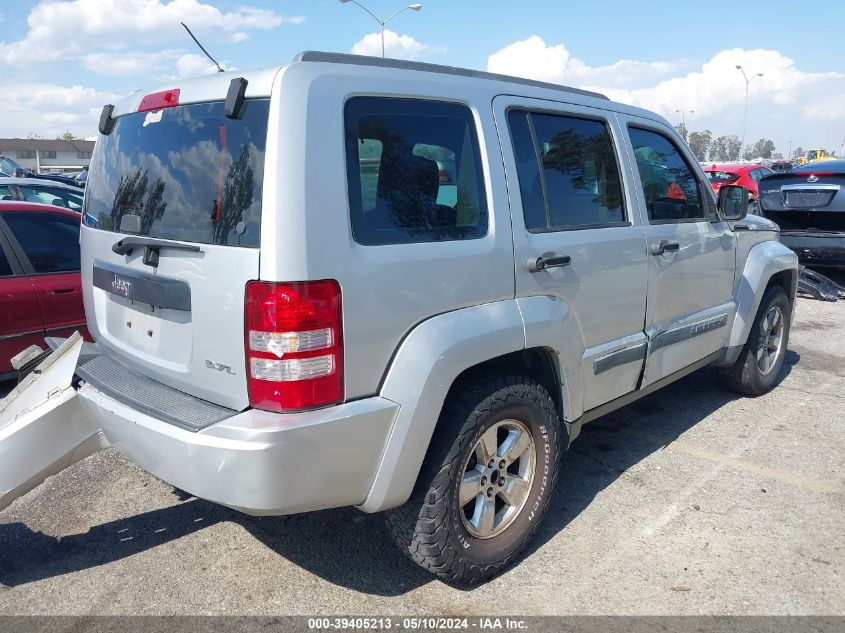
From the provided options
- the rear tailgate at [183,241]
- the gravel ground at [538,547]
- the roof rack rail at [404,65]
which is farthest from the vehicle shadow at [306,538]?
the roof rack rail at [404,65]

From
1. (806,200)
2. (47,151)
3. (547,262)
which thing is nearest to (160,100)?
→ (547,262)

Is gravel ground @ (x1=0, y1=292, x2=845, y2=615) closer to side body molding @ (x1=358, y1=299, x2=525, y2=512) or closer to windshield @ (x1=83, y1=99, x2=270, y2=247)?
side body molding @ (x1=358, y1=299, x2=525, y2=512)

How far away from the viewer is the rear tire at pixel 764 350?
4926 millimetres

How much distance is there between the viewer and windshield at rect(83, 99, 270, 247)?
2.31 metres

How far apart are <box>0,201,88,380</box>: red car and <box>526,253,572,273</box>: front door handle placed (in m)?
3.14

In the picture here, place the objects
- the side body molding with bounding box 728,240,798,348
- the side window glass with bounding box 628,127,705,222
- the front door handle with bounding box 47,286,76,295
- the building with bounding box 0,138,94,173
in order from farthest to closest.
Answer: the building with bounding box 0,138,94,173
the front door handle with bounding box 47,286,76,295
the side body molding with bounding box 728,240,798,348
the side window glass with bounding box 628,127,705,222

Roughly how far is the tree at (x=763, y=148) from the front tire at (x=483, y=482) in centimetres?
12759

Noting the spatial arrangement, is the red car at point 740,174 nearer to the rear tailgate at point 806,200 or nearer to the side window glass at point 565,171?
the rear tailgate at point 806,200

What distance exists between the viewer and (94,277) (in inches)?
124

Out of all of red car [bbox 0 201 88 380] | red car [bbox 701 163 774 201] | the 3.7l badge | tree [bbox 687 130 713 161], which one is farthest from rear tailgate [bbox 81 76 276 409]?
tree [bbox 687 130 713 161]

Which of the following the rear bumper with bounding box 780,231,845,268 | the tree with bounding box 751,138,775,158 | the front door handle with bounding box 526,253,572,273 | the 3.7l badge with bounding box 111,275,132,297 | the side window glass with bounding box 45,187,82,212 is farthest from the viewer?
the tree with bounding box 751,138,775,158

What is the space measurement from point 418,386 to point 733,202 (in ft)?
9.69

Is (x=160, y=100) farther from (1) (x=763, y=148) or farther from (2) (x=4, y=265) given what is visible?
(1) (x=763, y=148)

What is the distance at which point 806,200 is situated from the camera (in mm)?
8383
